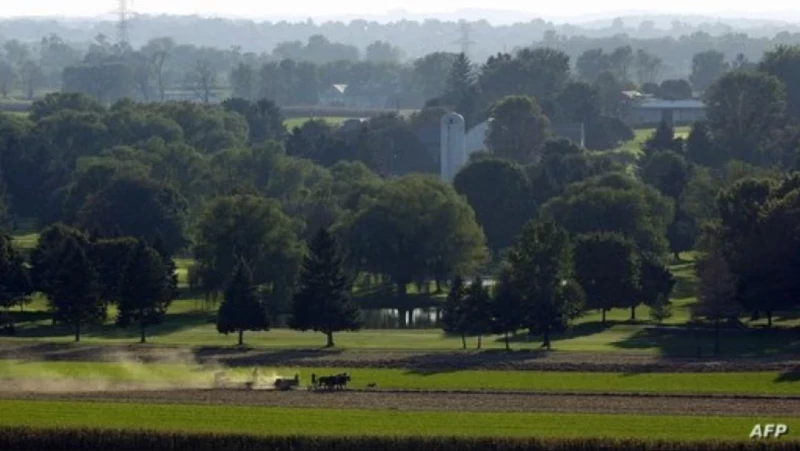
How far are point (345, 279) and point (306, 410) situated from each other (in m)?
18.3

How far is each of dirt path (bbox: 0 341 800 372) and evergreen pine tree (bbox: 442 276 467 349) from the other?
203 cm

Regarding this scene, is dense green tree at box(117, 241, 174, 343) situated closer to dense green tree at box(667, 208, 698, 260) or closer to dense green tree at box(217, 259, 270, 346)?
dense green tree at box(217, 259, 270, 346)

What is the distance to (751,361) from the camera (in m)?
69.5

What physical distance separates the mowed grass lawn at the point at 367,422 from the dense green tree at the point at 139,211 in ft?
153

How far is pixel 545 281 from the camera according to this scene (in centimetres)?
7644

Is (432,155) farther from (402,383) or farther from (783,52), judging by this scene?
(402,383)

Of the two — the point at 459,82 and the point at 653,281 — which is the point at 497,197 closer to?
the point at 653,281

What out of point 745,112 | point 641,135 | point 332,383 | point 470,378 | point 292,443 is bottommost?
point 641,135

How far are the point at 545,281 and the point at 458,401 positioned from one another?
50.0ft

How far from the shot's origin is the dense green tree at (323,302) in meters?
76.1

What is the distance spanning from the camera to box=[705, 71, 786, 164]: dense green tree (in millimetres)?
147225

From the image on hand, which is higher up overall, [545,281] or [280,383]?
[545,281]

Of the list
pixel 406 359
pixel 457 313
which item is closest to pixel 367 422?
pixel 406 359

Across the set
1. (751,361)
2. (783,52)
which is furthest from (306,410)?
(783,52)
